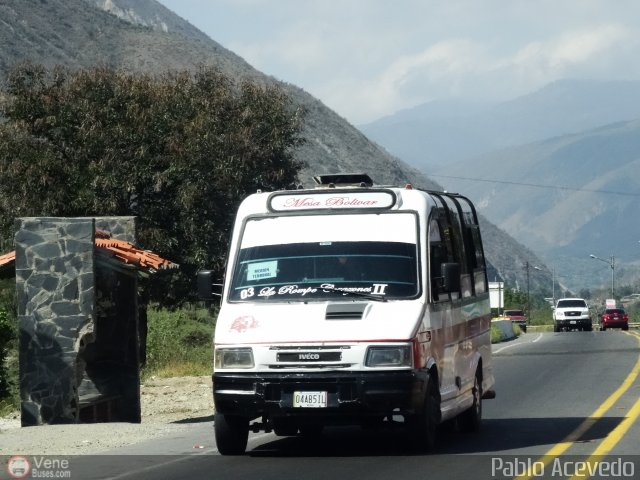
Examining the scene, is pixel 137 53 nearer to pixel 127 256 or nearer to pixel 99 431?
pixel 127 256

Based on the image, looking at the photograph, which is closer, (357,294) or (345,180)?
(357,294)

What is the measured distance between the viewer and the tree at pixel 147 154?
4131 cm

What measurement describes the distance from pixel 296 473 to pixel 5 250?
3056 cm

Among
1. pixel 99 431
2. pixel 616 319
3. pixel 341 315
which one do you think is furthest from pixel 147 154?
pixel 616 319

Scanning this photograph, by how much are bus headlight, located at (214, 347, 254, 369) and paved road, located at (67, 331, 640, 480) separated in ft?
3.12

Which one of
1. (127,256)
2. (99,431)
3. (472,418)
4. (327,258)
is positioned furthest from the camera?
(127,256)

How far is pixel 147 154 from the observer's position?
42531 mm

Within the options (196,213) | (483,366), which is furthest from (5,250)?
(483,366)

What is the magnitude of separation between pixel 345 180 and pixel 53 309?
5067 mm

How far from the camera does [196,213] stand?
41.3 m

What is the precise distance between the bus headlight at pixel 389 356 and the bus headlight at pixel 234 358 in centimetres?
116

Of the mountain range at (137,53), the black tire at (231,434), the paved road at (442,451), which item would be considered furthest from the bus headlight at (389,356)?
the mountain range at (137,53)

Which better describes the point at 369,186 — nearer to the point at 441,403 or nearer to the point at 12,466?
the point at 441,403

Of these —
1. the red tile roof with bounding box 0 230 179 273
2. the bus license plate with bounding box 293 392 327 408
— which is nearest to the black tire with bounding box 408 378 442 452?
the bus license plate with bounding box 293 392 327 408
